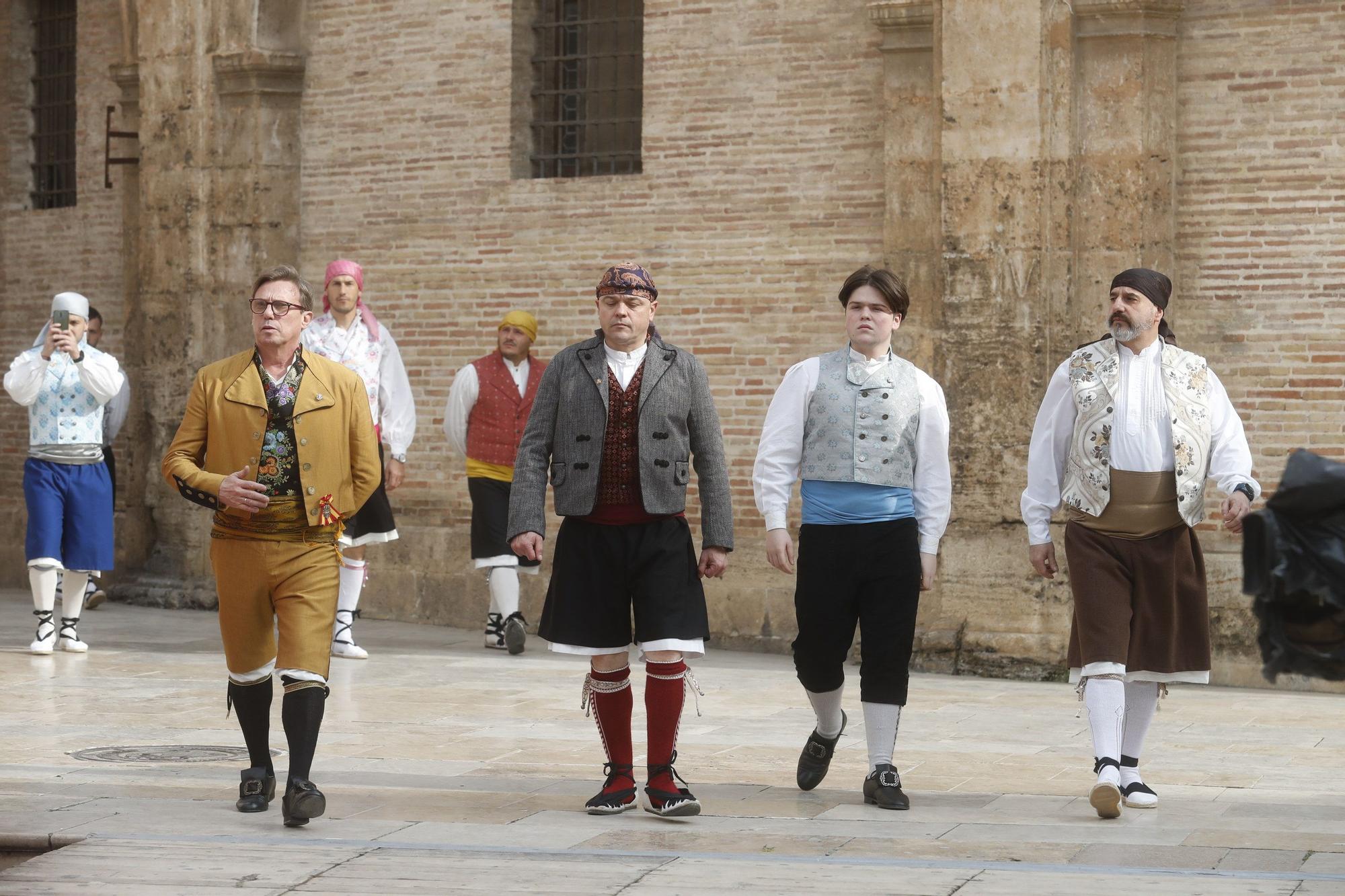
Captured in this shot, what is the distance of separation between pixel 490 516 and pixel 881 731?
501 centimetres

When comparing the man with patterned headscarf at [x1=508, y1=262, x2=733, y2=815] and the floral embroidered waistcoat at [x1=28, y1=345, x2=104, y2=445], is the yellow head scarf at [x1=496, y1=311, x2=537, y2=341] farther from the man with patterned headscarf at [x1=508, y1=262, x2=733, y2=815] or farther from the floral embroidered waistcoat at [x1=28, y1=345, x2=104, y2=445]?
the man with patterned headscarf at [x1=508, y1=262, x2=733, y2=815]

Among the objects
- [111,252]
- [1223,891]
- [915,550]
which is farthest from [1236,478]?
[111,252]

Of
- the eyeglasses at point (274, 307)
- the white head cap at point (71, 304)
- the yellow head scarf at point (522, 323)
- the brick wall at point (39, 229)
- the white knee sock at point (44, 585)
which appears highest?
the brick wall at point (39, 229)

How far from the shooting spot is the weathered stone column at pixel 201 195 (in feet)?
45.7

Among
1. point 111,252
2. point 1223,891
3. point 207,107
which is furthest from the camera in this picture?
point 111,252

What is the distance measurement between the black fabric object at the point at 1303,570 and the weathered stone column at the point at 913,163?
684 cm

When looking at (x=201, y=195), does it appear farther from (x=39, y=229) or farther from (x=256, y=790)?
(x=256, y=790)

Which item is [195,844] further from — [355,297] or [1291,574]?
[355,297]

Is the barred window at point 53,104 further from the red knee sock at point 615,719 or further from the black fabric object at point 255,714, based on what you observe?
the red knee sock at point 615,719

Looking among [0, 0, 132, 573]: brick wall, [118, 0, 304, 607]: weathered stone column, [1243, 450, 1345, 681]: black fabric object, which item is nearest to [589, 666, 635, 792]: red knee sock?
[1243, 450, 1345, 681]: black fabric object

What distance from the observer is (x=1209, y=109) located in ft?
34.3

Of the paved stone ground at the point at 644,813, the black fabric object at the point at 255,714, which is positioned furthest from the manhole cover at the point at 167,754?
the black fabric object at the point at 255,714

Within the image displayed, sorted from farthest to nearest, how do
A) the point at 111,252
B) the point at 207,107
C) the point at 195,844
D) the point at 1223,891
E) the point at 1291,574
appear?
the point at 111,252 → the point at 207,107 → the point at 195,844 → the point at 1223,891 → the point at 1291,574

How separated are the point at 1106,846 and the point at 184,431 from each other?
3.27 m
